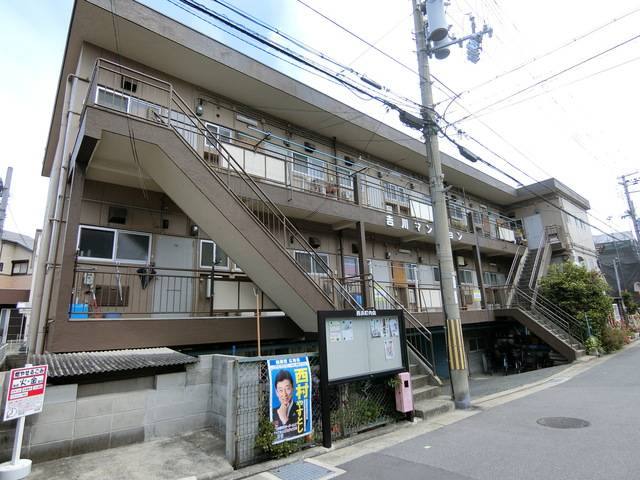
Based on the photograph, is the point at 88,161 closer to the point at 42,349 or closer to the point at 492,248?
the point at 42,349

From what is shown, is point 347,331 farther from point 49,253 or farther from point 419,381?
point 49,253

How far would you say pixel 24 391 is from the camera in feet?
13.0

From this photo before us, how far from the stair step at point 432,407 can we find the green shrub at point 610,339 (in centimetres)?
1091

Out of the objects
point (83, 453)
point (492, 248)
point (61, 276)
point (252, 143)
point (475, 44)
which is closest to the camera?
point (83, 453)

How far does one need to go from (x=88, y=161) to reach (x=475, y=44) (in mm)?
8826

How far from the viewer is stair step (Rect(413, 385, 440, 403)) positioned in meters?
7.44

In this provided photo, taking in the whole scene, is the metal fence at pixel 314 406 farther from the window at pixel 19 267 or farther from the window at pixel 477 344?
the window at pixel 19 267

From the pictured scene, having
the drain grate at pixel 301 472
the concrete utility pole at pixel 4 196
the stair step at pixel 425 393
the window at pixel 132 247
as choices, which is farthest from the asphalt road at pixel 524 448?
the concrete utility pole at pixel 4 196

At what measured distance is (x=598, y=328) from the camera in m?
14.6

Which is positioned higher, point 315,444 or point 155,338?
point 155,338

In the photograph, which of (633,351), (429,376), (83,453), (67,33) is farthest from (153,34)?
(633,351)

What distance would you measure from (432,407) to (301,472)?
11.3 ft

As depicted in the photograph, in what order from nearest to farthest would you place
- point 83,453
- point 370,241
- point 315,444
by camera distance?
point 83,453 → point 315,444 → point 370,241

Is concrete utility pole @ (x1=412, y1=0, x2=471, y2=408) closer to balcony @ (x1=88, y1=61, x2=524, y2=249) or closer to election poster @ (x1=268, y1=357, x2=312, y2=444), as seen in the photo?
balcony @ (x1=88, y1=61, x2=524, y2=249)
